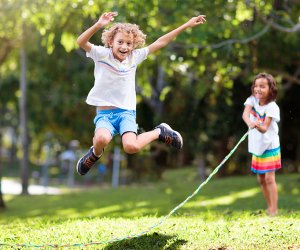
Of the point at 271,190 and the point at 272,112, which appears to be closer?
the point at 272,112

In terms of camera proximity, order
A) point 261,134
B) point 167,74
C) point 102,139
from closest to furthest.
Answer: point 102,139, point 261,134, point 167,74

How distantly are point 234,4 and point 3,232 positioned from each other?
25.5 ft

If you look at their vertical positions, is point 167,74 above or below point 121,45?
above

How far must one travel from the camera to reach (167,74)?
24.2m

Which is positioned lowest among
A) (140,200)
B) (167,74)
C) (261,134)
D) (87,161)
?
(140,200)

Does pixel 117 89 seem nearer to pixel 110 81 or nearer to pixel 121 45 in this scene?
pixel 110 81

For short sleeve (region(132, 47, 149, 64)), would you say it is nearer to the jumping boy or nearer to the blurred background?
the jumping boy

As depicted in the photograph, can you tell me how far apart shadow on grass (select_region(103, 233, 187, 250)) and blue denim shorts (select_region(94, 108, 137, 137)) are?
1197 mm

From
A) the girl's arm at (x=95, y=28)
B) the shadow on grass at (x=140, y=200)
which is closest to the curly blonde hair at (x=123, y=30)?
the girl's arm at (x=95, y=28)

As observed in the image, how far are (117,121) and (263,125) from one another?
210 cm

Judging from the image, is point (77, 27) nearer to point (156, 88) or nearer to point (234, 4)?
point (234, 4)

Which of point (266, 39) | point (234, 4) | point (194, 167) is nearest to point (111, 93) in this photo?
point (234, 4)

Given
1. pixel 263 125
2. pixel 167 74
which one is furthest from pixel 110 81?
pixel 167 74

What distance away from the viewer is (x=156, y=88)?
91.3 ft
